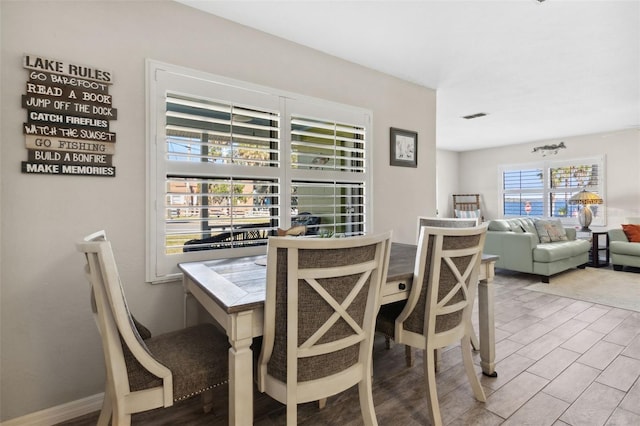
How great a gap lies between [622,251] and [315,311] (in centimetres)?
611

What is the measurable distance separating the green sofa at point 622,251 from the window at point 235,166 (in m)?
4.91

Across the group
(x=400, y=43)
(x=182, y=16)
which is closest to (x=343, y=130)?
(x=400, y=43)

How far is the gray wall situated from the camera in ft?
5.42

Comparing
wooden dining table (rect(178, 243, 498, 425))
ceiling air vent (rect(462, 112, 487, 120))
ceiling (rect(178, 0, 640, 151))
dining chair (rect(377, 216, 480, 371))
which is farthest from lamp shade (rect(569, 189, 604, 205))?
wooden dining table (rect(178, 243, 498, 425))

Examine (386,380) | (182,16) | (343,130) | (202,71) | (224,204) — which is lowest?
(386,380)

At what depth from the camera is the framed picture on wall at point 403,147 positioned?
10.8 feet

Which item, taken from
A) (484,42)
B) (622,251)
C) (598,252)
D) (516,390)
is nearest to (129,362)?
(516,390)

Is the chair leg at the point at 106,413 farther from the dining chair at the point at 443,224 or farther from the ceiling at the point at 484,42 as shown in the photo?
the ceiling at the point at 484,42

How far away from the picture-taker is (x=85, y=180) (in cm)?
182

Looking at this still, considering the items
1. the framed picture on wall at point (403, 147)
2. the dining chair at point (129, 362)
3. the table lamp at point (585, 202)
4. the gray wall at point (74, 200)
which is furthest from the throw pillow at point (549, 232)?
the dining chair at point (129, 362)

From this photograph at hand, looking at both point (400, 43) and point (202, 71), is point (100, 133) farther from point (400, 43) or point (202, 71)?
point (400, 43)

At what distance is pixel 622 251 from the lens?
16.6 feet

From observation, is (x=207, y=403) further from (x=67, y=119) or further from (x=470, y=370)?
(x=67, y=119)

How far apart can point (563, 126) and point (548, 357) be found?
481 cm
